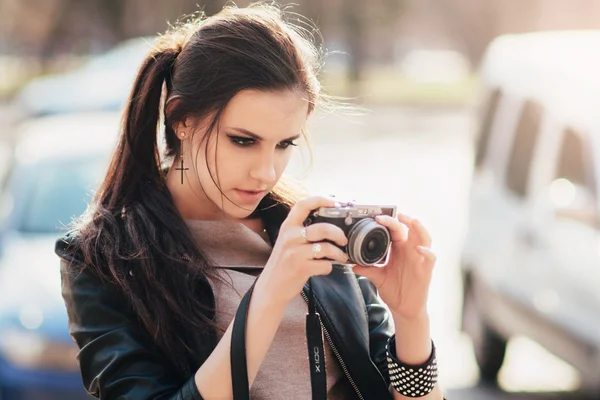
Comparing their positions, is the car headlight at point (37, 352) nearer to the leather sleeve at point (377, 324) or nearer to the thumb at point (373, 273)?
the leather sleeve at point (377, 324)

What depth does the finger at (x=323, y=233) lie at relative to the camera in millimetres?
2035

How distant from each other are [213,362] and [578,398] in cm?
486

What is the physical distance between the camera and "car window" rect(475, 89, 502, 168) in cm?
694

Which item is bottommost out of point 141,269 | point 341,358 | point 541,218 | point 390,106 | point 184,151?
point 390,106

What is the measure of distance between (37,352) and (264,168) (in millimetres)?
2845

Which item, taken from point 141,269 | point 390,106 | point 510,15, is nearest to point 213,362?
point 141,269

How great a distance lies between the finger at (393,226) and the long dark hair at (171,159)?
1.23 feet

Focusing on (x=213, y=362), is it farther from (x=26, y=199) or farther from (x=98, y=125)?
(x=98, y=125)

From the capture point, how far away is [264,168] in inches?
89.1

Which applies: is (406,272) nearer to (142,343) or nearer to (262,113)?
(262,113)

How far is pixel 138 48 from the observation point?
17891mm

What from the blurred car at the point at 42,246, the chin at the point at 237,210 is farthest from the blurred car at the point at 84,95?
the chin at the point at 237,210

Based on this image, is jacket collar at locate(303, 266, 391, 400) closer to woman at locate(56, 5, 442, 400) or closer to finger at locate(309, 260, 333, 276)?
woman at locate(56, 5, 442, 400)

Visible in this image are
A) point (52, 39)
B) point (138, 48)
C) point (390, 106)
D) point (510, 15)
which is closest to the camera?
point (138, 48)
